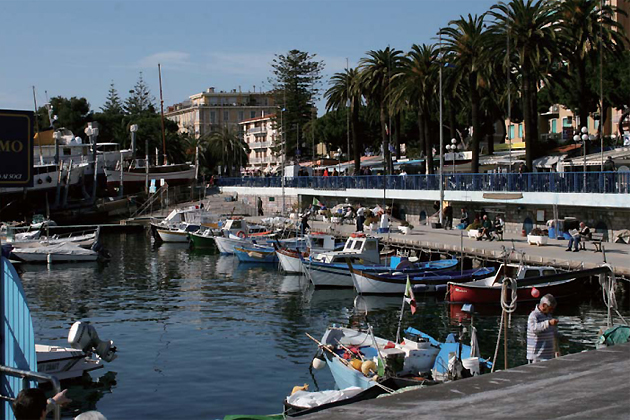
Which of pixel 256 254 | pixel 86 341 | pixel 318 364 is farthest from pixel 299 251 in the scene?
pixel 86 341

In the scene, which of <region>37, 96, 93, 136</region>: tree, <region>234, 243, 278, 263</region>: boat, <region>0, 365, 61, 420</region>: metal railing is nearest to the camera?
<region>0, 365, 61, 420</region>: metal railing

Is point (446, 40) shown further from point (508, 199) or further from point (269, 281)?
point (269, 281)

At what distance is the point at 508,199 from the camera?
47.2 metres

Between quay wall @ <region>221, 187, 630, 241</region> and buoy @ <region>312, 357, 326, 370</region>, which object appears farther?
quay wall @ <region>221, 187, 630, 241</region>

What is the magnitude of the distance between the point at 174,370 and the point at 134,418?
14.8ft

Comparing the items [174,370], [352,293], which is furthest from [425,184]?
[174,370]

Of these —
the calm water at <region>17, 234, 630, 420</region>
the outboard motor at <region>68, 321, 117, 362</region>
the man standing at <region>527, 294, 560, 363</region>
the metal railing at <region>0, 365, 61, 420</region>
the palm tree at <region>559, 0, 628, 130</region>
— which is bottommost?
the calm water at <region>17, 234, 630, 420</region>

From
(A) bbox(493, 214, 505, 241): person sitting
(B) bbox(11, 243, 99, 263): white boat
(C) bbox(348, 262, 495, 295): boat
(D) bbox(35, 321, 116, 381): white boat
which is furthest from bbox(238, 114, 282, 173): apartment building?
(D) bbox(35, 321, 116, 381): white boat

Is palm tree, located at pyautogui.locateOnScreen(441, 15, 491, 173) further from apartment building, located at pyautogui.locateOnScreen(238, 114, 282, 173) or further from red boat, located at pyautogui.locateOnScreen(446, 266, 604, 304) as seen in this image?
apartment building, located at pyautogui.locateOnScreen(238, 114, 282, 173)

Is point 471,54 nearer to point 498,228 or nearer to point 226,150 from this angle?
point 498,228

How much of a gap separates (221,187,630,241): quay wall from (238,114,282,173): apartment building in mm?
80749

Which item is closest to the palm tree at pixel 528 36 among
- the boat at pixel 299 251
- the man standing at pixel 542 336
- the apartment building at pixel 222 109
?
the boat at pixel 299 251

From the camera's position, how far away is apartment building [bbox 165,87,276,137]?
17912cm

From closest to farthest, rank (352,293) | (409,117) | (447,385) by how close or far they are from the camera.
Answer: (447,385) < (352,293) < (409,117)
